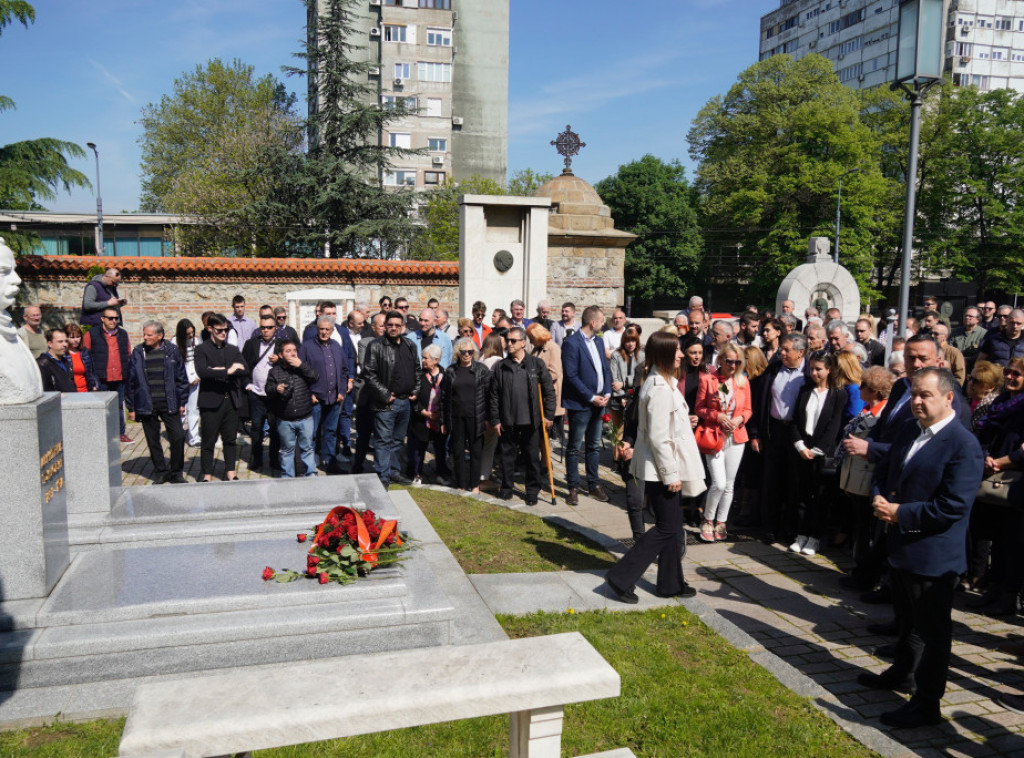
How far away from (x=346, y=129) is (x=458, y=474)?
21267mm

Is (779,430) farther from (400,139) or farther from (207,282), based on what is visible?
(400,139)

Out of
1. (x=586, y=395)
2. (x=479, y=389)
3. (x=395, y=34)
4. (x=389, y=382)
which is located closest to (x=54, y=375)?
(x=389, y=382)

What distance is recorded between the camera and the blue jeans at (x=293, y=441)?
882cm

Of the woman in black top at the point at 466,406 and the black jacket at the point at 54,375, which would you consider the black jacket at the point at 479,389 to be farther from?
the black jacket at the point at 54,375

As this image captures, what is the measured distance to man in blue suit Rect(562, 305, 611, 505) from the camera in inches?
356

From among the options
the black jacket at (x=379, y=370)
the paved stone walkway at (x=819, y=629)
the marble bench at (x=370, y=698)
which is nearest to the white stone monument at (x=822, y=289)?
A: the paved stone walkway at (x=819, y=629)

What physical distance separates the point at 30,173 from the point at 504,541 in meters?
15.8

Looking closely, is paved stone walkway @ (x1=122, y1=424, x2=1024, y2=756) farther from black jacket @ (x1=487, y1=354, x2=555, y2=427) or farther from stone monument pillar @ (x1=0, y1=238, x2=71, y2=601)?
stone monument pillar @ (x1=0, y1=238, x2=71, y2=601)

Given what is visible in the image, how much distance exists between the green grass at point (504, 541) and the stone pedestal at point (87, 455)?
3.07 metres

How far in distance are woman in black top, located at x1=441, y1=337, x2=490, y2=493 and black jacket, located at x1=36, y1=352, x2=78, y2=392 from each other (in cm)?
498

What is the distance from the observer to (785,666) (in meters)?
4.97

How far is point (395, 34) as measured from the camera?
53.6 metres

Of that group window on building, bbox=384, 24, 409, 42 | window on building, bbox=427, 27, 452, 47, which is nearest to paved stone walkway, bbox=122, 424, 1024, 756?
window on building, bbox=384, 24, 409, 42

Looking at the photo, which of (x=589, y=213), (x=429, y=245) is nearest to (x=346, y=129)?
(x=429, y=245)
